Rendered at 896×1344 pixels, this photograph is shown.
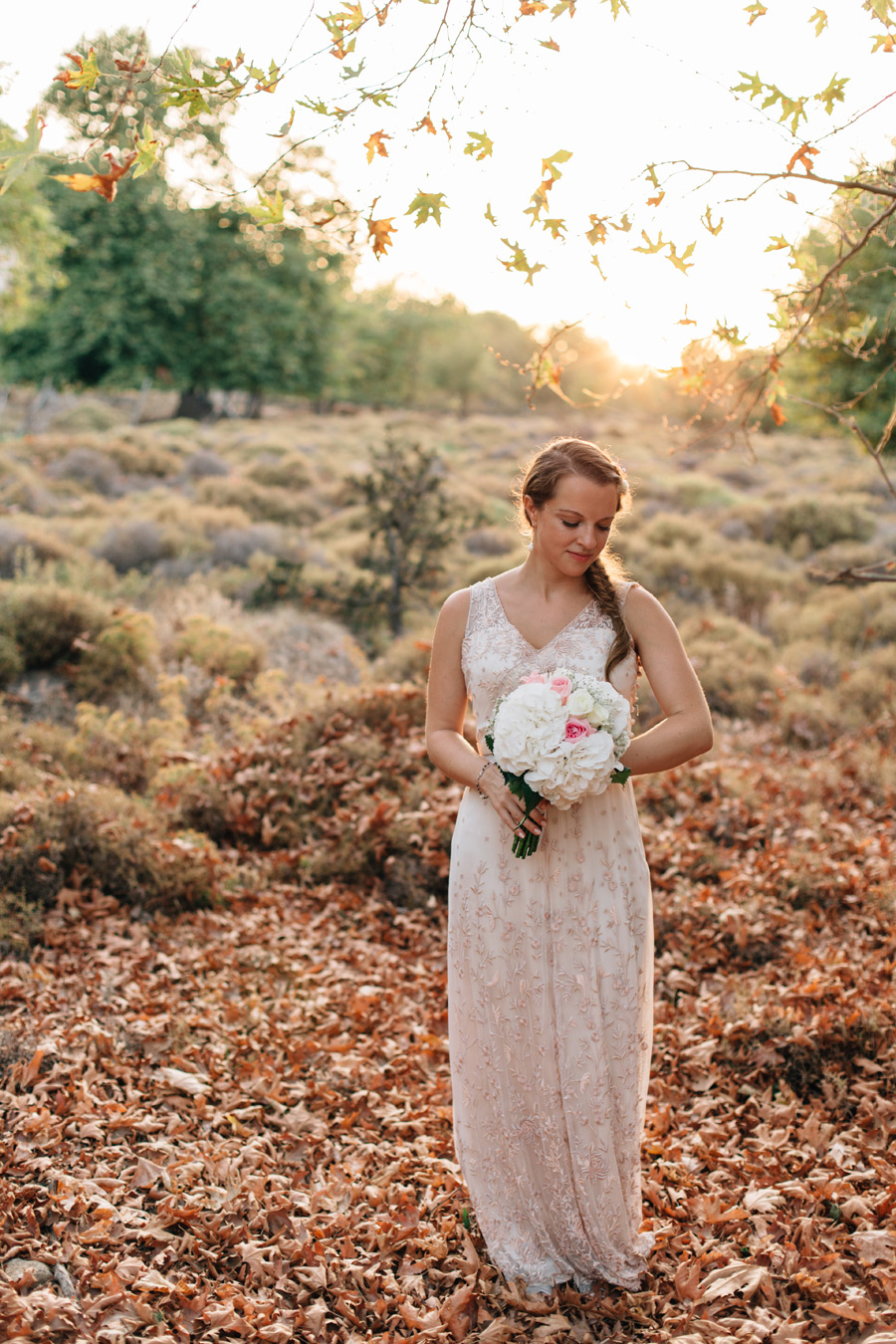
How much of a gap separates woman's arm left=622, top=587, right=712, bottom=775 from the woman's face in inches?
8.0

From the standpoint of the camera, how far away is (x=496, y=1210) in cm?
305

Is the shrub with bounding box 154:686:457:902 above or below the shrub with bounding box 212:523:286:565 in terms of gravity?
below

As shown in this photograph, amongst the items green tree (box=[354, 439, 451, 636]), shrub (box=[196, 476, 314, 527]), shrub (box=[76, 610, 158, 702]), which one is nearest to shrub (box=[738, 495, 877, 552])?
green tree (box=[354, 439, 451, 636])

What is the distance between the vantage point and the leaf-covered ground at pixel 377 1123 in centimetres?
295

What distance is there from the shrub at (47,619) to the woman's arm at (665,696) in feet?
24.4

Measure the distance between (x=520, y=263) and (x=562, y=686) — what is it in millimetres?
1548

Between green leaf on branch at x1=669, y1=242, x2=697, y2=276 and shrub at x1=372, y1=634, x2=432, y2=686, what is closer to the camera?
green leaf on branch at x1=669, y1=242, x2=697, y2=276

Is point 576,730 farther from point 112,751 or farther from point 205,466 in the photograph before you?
point 205,466

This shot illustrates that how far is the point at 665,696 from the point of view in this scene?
274 centimetres

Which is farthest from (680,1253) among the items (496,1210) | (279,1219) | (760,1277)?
(279,1219)

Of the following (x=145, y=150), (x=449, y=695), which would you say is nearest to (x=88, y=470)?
(x=145, y=150)

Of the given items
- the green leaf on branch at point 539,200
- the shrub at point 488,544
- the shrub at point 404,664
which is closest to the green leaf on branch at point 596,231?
the green leaf on branch at point 539,200

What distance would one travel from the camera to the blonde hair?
2.71 meters

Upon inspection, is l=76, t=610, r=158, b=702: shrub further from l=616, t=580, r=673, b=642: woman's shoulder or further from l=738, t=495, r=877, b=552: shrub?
l=738, t=495, r=877, b=552: shrub
